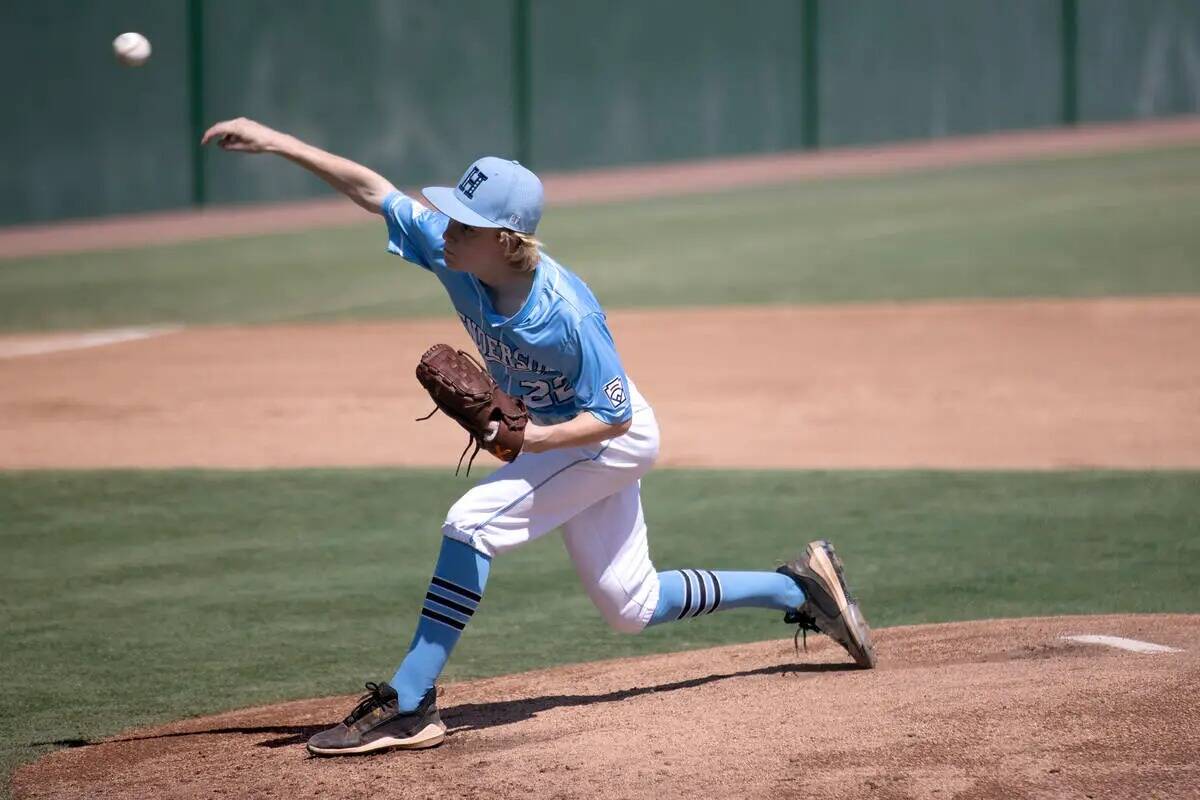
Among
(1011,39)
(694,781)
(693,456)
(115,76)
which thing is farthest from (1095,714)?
(1011,39)

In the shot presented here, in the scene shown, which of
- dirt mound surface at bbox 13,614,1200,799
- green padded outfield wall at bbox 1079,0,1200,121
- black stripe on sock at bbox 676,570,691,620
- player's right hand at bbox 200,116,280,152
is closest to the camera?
dirt mound surface at bbox 13,614,1200,799

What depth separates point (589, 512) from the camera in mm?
5348

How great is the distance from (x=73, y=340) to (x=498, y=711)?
905cm

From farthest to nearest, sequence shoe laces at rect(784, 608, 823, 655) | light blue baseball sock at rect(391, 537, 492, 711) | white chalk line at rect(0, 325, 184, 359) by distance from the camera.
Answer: white chalk line at rect(0, 325, 184, 359) → shoe laces at rect(784, 608, 823, 655) → light blue baseball sock at rect(391, 537, 492, 711)

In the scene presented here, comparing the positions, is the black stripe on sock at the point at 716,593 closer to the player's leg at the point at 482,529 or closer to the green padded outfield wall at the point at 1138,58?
the player's leg at the point at 482,529

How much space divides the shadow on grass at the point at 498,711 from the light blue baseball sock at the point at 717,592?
0.21 meters

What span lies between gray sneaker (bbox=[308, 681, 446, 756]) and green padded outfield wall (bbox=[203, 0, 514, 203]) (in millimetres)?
17686

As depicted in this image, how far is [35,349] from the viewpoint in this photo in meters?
13.2

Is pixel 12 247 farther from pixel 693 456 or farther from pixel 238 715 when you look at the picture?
pixel 238 715

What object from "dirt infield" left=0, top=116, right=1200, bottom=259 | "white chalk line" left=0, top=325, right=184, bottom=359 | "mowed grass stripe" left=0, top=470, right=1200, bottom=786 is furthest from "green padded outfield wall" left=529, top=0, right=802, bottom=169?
"mowed grass stripe" left=0, top=470, right=1200, bottom=786

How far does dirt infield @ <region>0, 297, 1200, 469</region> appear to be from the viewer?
9.69 m

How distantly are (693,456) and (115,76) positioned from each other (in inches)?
519

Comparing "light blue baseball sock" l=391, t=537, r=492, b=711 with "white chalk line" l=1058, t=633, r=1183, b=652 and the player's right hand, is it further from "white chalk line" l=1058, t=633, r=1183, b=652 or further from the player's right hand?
"white chalk line" l=1058, t=633, r=1183, b=652

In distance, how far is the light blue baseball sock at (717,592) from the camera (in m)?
5.52
